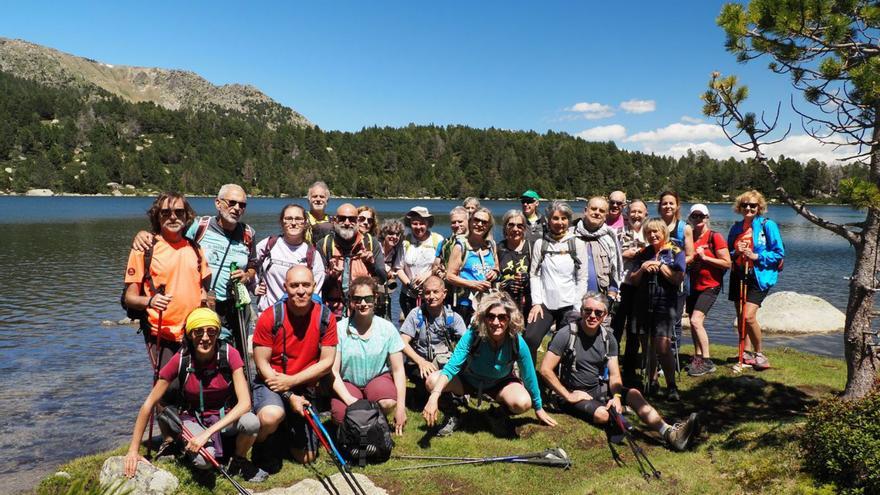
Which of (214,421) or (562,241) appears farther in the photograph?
(562,241)

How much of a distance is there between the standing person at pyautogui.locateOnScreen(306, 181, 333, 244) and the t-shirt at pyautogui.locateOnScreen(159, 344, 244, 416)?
2701 millimetres

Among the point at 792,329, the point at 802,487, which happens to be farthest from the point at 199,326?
the point at 792,329

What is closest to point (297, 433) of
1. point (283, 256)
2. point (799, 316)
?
point (283, 256)

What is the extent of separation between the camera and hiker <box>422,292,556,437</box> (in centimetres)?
630

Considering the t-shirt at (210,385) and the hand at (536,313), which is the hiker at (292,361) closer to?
the t-shirt at (210,385)

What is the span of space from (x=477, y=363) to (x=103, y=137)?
21871cm

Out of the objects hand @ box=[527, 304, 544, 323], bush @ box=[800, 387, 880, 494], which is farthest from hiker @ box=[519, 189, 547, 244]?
bush @ box=[800, 387, 880, 494]

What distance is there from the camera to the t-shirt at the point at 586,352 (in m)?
6.84

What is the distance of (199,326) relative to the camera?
202 inches

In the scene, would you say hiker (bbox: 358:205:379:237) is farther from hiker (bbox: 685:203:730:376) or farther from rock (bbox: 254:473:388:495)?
hiker (bbox: 685:203:730:376)

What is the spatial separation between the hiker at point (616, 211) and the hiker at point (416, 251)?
2.98m

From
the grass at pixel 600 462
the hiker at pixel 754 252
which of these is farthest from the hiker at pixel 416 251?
the hiker at pixel 754 252

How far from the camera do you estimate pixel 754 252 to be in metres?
8.50

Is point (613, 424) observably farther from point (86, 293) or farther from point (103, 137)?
point (103, 137)
